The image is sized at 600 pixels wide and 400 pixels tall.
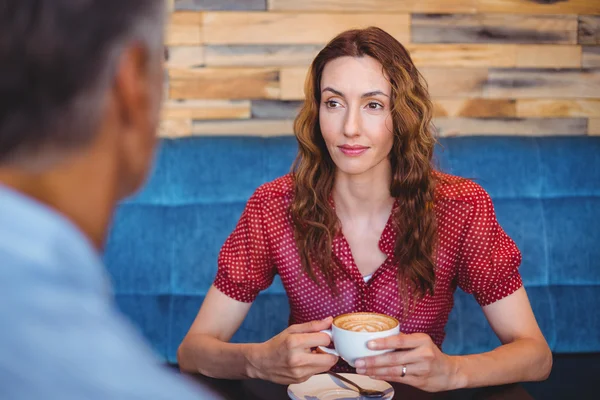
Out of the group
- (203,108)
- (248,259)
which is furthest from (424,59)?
(248,259)

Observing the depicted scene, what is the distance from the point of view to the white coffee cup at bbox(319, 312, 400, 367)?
1036 millimetres

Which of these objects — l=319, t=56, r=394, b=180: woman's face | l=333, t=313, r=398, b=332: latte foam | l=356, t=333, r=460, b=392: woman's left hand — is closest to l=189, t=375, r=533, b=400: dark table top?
l=356, t=333, r=460, b=392: woman's left hand

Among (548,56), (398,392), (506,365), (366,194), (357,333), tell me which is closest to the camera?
(357,333)

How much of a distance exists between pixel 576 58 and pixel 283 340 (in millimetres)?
1699

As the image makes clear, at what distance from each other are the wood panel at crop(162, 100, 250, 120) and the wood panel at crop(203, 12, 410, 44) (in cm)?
20

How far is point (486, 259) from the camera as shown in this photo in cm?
149

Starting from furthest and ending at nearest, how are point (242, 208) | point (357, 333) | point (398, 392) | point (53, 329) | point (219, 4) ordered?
point (219, 4)
point (242, 208)
point (398, 392)
point (357, 333)
point (53, 329)

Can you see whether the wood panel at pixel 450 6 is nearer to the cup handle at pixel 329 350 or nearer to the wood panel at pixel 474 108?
the wood panel at pixel 474 108

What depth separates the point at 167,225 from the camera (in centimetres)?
203

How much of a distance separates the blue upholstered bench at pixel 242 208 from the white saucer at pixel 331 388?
0.85m

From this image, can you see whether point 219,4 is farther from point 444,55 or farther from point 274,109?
point 444,55

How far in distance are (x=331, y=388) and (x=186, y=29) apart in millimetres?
1490

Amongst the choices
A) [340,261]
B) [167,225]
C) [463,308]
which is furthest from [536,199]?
[167,225]

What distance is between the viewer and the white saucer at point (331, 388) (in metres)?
1.09
